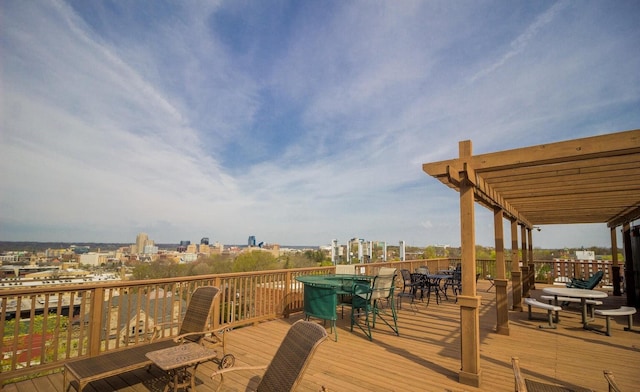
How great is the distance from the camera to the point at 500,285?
5.22 metres

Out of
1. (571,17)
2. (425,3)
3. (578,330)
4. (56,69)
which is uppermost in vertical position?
(425,3)

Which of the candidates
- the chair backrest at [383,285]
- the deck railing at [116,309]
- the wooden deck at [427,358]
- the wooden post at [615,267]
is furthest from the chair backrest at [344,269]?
the wooden post at [615,267]

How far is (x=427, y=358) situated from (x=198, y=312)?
2.92 metres

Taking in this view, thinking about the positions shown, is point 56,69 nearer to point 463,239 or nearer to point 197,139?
point 197,139

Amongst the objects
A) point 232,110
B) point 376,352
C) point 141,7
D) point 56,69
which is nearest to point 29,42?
point 56,69

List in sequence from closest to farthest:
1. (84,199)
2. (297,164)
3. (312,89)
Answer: (312,89) → (84,199) → (297,164)

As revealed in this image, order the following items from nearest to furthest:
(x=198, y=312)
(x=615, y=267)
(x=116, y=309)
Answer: (x=198, y=312)
(x=116, y=309)
(x=615, y=267)

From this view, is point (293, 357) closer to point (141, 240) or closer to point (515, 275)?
point (515, 275)

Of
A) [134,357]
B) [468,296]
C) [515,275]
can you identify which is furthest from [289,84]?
[134,357]

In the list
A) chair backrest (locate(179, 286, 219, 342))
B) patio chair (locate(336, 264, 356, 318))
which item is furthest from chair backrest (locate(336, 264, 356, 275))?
chair backrest (locate(179, 286, 219, 342))

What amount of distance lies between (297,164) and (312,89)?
9188 mm

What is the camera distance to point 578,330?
5281 millimetres

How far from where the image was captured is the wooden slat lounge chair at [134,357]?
2.47m

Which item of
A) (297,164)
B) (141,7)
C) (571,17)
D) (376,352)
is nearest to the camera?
(376,352)
